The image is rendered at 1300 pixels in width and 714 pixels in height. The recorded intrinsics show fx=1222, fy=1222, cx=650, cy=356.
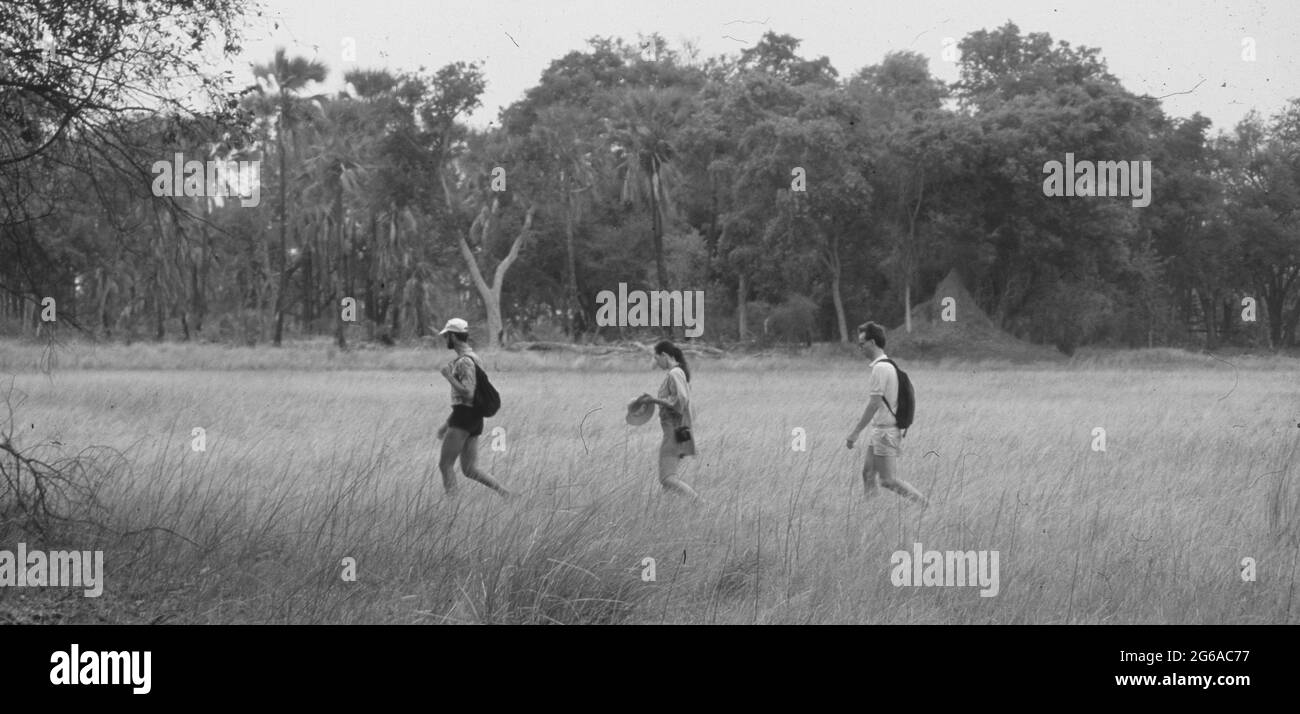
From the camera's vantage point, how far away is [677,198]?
169 ft

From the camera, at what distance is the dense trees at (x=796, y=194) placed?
3881 centimetres

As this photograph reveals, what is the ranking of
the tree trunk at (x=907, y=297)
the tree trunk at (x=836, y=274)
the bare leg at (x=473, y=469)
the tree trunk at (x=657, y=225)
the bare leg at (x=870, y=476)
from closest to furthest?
1. the bare leg at (x=473, y=469)
2. the bare leg at (x=870, y=476)
3. the tree trunk at (x=907, y=297)
4. the tree trunk at (x=836, y=274)
5. the tree trunk at (x=657, y=225)

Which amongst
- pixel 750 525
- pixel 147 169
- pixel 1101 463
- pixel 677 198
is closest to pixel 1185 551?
pixel 750 525

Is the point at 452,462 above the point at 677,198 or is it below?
below

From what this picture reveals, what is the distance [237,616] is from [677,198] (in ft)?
149

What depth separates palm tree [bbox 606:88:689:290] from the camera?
45.0 meters

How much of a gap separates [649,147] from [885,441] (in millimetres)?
36153

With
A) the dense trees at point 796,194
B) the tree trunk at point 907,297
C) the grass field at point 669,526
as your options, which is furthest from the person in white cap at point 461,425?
the tree trunk at point 907,297

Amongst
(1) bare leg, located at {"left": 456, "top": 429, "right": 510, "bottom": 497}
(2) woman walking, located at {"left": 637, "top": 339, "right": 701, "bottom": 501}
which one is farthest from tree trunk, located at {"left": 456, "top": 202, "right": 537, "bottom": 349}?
(2) woman walking, located at {"left": 637, "top": 339, "right": 701, "bottom": 501}

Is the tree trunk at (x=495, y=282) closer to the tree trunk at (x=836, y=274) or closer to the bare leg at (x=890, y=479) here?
the tree trunk at (x=836, y=274)

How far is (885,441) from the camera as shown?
1026 cm

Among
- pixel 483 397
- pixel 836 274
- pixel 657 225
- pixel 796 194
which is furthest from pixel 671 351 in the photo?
pixel 657 225

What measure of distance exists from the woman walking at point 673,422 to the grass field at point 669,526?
0.33 m
